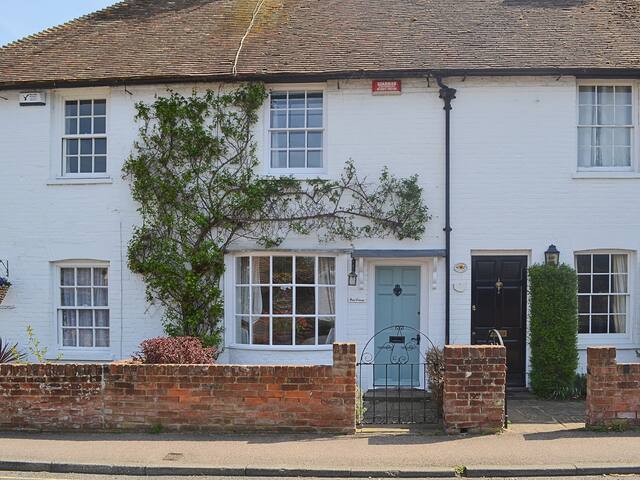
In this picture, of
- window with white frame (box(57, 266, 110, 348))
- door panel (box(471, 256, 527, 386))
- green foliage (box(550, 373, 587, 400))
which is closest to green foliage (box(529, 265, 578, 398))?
green foliage (box(550, 373, 587, 400))

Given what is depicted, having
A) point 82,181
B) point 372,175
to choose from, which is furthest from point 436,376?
point 82,181

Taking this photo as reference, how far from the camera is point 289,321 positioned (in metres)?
12.0

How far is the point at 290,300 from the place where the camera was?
39.3 feet

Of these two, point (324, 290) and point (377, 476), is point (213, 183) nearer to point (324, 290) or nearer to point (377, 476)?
point (324, 290)

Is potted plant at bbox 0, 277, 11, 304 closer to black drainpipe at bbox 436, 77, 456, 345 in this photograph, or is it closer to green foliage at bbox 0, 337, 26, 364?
green foliage at bbox 0, 337, 26, 364

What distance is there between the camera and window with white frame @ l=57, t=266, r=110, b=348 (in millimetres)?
12438

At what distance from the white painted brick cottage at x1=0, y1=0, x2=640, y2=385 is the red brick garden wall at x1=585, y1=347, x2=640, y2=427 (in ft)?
9.87

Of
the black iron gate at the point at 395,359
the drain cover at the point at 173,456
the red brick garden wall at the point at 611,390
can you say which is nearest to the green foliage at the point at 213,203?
the black iron gate at the point at 395,359

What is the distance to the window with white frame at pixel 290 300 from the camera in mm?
11945

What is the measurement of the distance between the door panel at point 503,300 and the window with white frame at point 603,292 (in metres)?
1.06

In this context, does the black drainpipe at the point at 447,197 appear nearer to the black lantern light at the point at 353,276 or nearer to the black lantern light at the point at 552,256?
the black lantern light at the point at 353,276

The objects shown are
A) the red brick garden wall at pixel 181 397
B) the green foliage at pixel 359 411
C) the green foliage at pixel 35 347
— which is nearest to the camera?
the red brick garden wall at pixel 181 397

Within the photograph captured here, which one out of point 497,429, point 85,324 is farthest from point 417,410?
point 85,324

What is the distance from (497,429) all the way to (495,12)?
8607 millimetres
